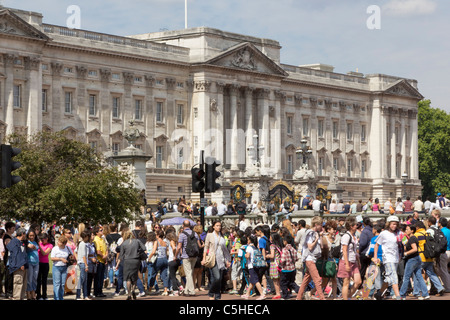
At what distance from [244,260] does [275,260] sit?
964mm

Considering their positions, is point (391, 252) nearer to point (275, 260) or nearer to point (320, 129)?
point (275, 260)

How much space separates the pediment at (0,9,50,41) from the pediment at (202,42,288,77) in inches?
730

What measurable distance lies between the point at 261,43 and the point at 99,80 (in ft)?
62.3

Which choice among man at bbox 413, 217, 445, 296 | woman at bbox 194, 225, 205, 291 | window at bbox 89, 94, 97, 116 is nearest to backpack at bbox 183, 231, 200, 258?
woman at bbox 194, 225, 205, 291

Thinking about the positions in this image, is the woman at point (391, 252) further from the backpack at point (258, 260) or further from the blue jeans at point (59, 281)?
the blue jeans at point (59, 281)

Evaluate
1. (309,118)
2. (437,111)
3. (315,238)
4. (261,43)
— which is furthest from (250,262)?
(437,111)

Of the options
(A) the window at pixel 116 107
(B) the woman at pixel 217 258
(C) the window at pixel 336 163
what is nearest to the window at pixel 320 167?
(C) the window at pixel 336 163

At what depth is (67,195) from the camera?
40594 millimetres

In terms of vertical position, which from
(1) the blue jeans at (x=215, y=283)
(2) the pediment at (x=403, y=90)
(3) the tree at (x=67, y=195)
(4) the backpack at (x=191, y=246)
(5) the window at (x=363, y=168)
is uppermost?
(2) the pediment at (x=403, y=90)

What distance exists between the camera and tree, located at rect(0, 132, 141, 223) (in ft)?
133

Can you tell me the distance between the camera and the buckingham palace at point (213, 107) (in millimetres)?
75625

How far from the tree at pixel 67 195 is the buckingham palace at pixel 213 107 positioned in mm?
24621

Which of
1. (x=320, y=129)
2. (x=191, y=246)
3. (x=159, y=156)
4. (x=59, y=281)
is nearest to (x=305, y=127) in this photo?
(x=320, y=129)
